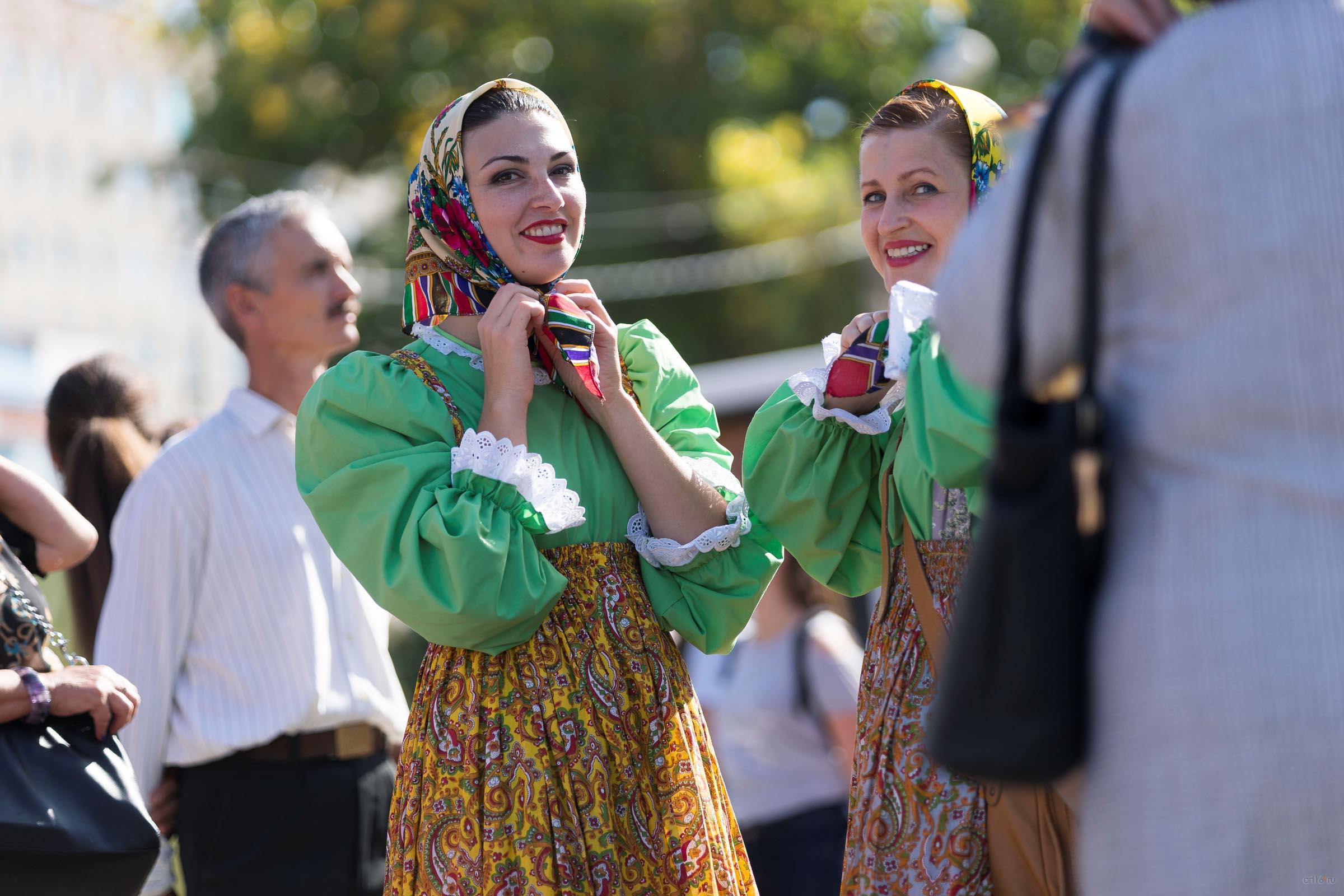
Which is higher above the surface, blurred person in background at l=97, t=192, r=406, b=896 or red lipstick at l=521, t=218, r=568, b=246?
red lipstick at l=521, t=218, r=568, b=246

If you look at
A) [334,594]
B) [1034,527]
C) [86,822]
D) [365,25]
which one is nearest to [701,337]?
[365,25]

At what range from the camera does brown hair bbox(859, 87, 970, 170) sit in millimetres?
3000

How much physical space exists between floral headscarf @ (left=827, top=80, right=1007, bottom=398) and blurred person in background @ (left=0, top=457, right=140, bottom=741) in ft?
5.31

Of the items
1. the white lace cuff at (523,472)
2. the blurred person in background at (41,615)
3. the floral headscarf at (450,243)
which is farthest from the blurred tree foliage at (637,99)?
the white lace cuff at (523,472)

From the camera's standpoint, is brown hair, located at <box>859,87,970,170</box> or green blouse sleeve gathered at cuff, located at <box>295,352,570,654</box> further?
brown hair, located at <box>859,87,970,170</box>

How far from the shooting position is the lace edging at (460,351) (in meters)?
3.10

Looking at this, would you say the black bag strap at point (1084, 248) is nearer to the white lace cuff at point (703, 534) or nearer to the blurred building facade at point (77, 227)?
the white lace cuff at point (703, 534)

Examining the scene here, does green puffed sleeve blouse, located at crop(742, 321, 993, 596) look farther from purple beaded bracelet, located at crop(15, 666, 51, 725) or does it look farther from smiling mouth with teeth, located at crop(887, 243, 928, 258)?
purple beaded bracelet, located at crop(15, 666, 51, 725)

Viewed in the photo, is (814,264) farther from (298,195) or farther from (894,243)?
(894,243)

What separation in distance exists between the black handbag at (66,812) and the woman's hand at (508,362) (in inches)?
41.5

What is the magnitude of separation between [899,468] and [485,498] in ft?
2.51

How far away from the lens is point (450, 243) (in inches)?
124

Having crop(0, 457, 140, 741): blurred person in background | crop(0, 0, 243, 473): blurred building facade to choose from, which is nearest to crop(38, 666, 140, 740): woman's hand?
crop(0, 457, 140, 741): blurred person in background

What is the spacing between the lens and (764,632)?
5.41 m
